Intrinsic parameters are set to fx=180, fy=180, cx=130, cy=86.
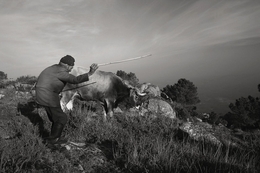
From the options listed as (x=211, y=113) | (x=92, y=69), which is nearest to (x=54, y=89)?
(x=92, y=69)

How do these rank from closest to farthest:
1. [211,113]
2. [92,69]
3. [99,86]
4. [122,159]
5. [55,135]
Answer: [122,159], [55,135], [92,69], [99,86], [211,113]

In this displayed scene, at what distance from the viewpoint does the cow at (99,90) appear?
24.2ft

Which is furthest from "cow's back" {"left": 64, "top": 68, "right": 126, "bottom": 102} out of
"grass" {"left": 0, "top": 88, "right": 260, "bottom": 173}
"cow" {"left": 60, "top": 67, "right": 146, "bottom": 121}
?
"grass" {"left": 0, "top": 88, "right": 260, "bottom": 173}

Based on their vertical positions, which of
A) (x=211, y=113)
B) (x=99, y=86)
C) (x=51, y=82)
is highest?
(x=51, y=82)

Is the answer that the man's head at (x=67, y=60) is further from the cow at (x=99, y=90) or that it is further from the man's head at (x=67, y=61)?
Answer: the cow at (x=99, y=90)

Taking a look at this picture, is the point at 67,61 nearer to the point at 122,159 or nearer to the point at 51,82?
the point at 51,82

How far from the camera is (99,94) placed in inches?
301

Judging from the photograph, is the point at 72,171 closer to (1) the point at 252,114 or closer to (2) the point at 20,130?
(2) the point at 20,130

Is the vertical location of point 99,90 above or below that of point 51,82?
below


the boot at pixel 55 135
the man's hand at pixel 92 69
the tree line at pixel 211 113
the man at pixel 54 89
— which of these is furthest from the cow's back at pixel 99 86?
the tree line at pixel 211 113

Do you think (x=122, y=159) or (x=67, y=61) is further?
(x=67, y=61)

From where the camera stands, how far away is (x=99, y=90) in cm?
760

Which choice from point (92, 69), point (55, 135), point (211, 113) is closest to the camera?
point (55, 135)

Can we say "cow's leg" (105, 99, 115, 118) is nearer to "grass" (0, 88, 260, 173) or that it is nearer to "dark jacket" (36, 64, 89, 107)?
"grass" (0, 88, 260, 173)
